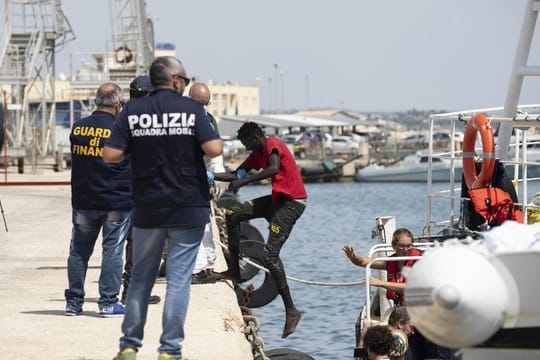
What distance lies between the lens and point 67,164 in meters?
53.6

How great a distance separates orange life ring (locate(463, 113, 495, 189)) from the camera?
463 inches

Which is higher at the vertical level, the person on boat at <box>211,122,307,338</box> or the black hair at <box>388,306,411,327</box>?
the person on boat at <box>211,122,307,338</box>

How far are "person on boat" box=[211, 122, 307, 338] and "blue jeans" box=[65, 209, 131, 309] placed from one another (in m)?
1.50

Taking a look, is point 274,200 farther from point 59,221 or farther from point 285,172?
point 59,221

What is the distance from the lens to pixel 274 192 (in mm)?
12234

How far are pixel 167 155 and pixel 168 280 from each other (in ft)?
2.68

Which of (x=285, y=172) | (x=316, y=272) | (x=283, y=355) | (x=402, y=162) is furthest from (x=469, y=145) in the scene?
(x=402, y=162)

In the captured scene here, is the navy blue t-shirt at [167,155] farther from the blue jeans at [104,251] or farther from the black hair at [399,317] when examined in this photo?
the blue jeans at [104,251]

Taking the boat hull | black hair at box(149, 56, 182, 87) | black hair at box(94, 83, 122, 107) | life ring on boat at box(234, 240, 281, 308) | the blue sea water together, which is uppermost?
black hair at box(149, 56, 182, 87)

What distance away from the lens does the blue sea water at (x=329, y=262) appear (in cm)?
1644

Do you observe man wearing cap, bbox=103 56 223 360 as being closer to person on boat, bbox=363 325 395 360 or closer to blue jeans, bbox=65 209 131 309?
person on boat, bbox=363 325 395 360

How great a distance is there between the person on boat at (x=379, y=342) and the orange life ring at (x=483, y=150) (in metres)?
2.90

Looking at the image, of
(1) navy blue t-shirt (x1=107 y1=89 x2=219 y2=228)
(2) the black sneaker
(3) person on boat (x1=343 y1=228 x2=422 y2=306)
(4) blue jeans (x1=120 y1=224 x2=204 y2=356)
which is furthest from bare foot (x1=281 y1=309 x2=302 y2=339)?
(1) navy blue t-shirt (x1=107 y1=89 x2=219 y2=228)

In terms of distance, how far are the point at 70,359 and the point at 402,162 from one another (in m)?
82.4
